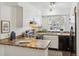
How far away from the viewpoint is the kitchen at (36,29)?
8.94 feet

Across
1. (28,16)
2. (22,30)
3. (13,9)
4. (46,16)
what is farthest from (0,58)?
(46,16)

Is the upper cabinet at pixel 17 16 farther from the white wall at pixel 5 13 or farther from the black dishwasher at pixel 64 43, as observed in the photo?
the black dishwasher at pixel 64 43

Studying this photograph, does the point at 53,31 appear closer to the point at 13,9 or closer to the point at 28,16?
the point at 28,16

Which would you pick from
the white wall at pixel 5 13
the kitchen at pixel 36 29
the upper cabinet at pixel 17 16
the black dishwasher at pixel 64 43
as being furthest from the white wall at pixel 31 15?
the black dishwasher at pixel 64 43

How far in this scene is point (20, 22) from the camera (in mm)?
3814

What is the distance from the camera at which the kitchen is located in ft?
8.94

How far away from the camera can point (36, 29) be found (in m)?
5.55

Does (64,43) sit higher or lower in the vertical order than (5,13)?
lower

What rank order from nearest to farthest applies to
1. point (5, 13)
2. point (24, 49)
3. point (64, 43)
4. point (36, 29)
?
point (24, 49)
point (5, 13)
point (64, 43)
point (36, 29)

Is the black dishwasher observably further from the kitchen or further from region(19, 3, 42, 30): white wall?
region(19, 3, 42, 30): white wall

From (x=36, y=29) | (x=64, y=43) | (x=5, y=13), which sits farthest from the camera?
(x=36, y=29)

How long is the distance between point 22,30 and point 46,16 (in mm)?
1969

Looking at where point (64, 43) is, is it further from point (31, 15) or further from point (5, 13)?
point (5, 13)

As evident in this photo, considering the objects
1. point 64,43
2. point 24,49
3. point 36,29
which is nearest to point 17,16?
point 24,49
